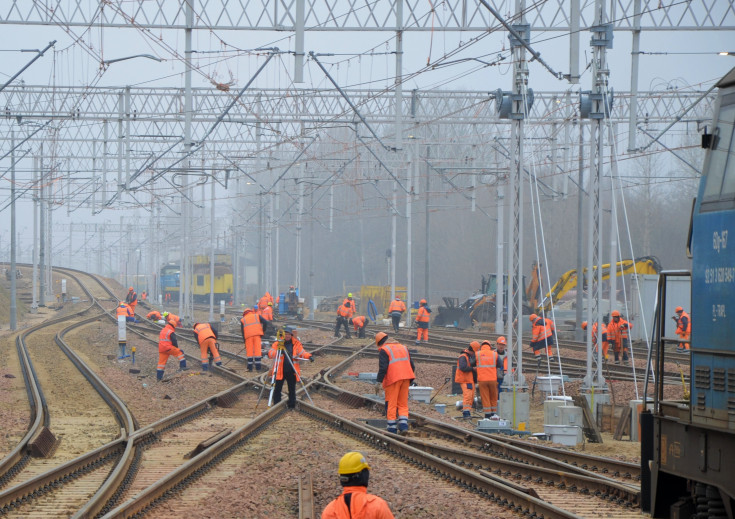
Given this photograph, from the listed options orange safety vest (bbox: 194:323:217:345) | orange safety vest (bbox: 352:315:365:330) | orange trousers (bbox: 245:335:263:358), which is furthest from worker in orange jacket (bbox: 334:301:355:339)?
orange safety vest (bbox: 194:323:217:345)

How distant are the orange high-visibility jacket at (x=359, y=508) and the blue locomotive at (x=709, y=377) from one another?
2.31 meters

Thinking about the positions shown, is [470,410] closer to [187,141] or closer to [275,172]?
[187,141]

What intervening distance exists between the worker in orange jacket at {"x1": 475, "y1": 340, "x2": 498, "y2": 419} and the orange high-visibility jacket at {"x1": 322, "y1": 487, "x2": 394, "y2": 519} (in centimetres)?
1190

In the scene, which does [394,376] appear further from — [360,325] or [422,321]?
[360,325]

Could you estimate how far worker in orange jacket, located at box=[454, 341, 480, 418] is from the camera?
17.8 metres

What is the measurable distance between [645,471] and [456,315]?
3873cm

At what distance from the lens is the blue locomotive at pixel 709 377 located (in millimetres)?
6738

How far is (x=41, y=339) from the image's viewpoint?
3609cm

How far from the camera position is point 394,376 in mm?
14648

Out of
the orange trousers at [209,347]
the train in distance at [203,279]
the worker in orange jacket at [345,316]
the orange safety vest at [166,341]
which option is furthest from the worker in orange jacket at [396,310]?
the train in distance at [203,279]

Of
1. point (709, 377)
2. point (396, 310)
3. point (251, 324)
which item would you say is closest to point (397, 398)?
point (709, 377)

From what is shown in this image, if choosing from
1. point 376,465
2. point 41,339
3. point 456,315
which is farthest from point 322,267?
point 376,465

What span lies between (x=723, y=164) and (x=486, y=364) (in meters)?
11.2

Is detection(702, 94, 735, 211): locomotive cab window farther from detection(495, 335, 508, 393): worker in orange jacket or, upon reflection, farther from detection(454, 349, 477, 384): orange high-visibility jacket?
detection(495, 335, 508, 393): worker in orange jacket
